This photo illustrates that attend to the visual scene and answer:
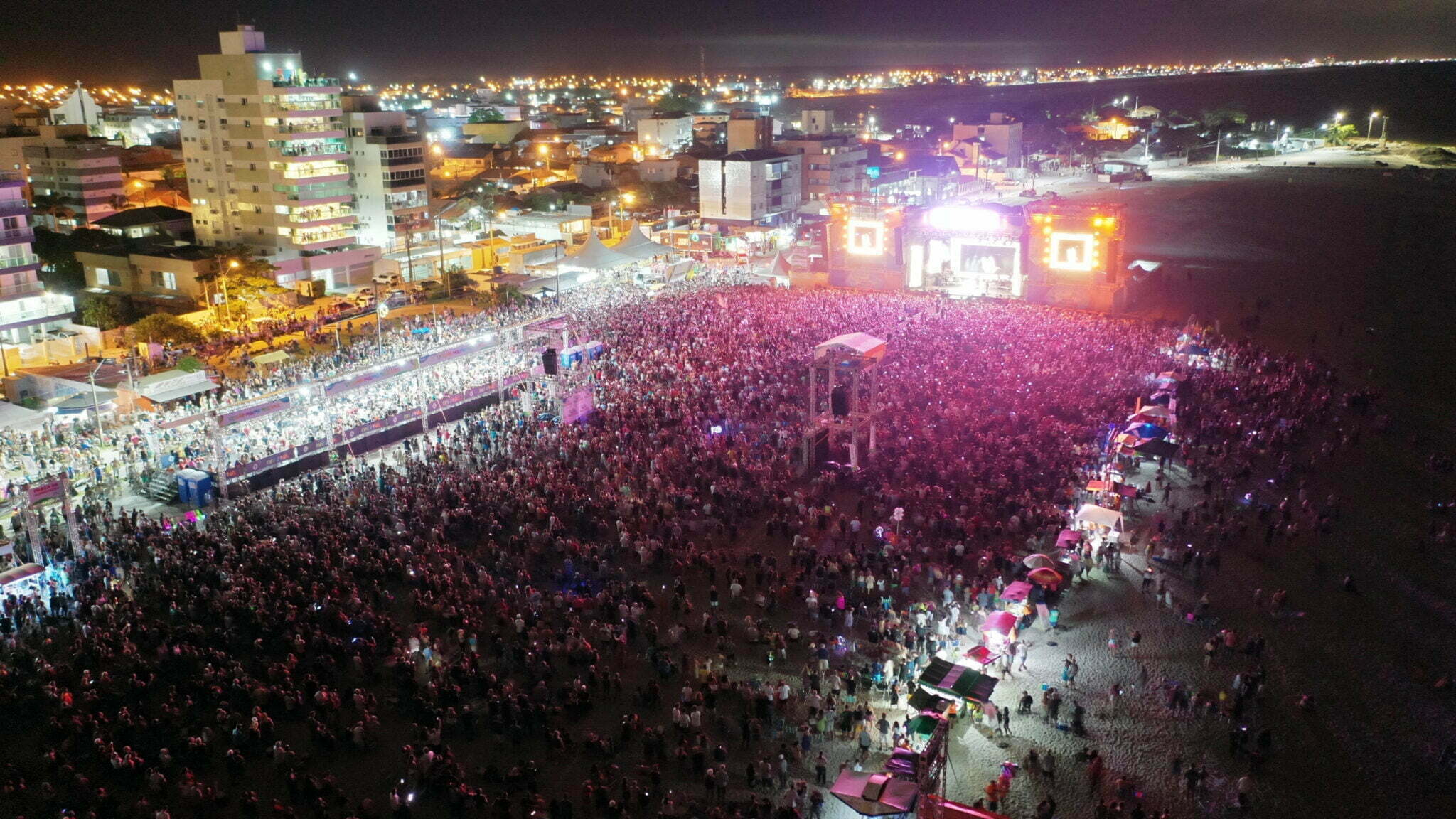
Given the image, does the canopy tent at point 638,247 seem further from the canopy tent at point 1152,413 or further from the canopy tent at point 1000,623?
the canopy tent at point 1000,623

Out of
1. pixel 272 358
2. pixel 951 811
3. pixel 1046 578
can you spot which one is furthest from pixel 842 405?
pixel 272 358

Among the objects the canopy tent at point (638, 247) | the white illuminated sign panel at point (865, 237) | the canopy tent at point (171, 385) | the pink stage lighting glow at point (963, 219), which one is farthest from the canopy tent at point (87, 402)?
A: the pink stage lighting glow at point (963, 219)

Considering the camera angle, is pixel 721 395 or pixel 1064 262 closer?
pixel 721 395

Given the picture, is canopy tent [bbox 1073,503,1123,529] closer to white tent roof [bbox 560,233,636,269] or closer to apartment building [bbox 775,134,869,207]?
white tent roof [bbox 560,233,636,269]

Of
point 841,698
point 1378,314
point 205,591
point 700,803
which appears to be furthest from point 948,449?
point 1378,314

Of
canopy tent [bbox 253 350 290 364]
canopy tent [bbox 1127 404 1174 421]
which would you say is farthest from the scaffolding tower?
canopy tent [bbox 253 350 290 364]

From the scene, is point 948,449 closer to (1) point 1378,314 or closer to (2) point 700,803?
(2) point 700,803

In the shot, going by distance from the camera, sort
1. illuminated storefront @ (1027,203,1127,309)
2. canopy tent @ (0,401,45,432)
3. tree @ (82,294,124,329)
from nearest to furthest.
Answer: canopy tent @ (0,401,45,432), tree @ (82,294,124,329), illuminated storefront @ (1027,203,1127,309)
